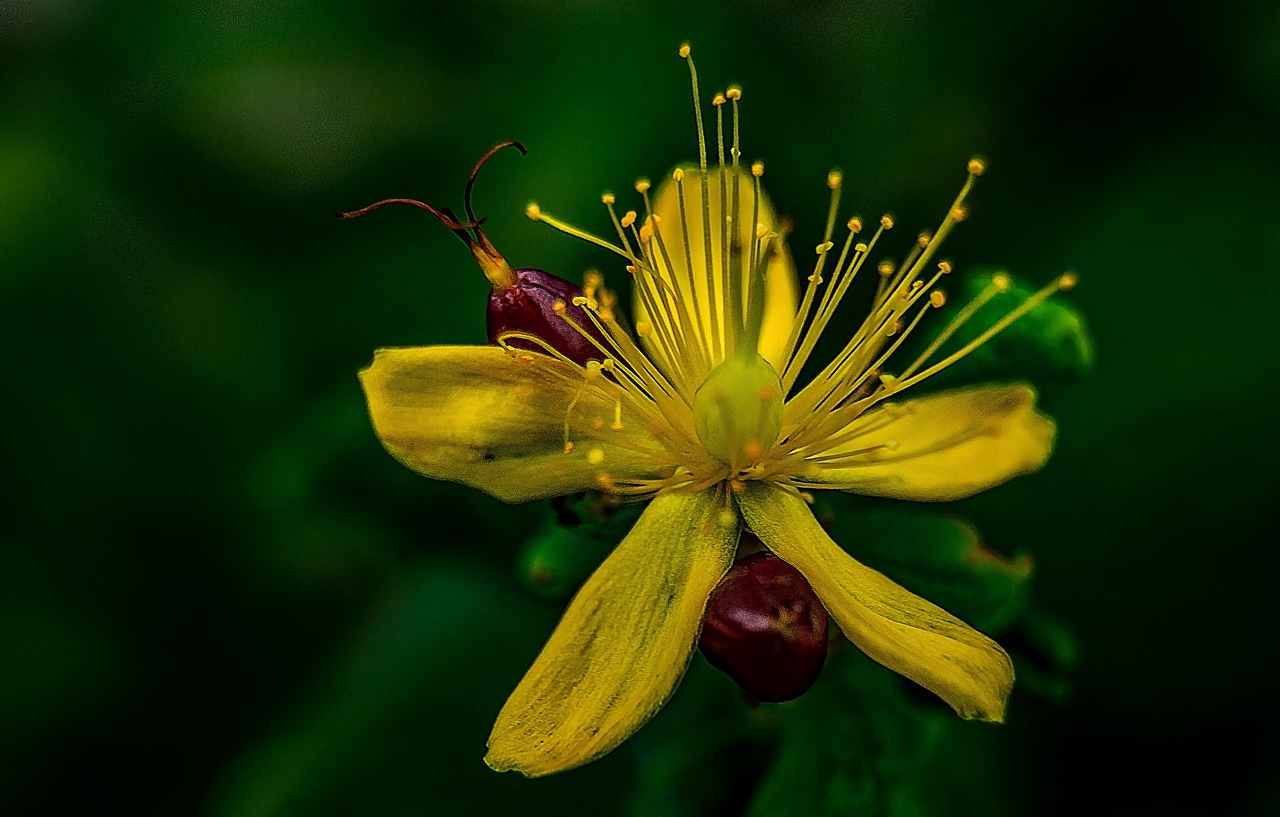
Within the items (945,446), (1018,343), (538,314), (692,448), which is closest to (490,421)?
(538,314)

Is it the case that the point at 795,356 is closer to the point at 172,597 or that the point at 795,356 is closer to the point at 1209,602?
the point at 1209,602

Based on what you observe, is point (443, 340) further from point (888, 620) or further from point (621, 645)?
point (888, 620)

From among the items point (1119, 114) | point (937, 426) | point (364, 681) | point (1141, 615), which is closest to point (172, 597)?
point (364, 681)

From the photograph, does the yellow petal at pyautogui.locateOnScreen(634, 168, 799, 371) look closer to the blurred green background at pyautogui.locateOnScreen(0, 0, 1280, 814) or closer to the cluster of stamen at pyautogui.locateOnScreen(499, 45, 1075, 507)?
the cluster of stamen at pyautogui.locateOnScreen(499, 45, 1075, 507)

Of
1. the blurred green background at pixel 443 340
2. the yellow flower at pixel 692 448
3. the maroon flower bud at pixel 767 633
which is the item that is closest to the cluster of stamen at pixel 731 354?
the yellow flower at pixel 692 448

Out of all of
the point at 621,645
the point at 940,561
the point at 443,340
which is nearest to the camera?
the point at 621,645

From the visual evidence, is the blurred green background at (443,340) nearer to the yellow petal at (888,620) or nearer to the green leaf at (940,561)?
→ the green leaf at (940,561)
